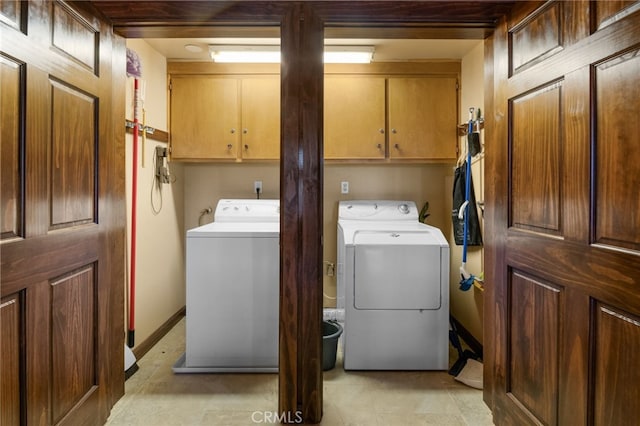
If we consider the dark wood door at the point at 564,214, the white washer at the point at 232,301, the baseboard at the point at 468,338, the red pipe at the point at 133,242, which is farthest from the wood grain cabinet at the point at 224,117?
the baseboard at the point at 468,338

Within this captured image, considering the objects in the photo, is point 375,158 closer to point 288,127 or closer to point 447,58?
point 447,58

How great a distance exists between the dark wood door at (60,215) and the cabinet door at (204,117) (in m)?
1.24

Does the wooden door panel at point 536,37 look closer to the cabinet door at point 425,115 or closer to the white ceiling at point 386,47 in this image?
the white ceiling at point 386,47

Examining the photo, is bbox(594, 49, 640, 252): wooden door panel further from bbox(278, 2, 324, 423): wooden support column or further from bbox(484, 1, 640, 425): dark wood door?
bbox(278, 2, 324, 423): wooden support column

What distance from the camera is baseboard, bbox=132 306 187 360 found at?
259 cm

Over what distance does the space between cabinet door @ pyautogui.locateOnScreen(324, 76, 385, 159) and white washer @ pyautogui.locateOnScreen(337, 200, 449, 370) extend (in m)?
0.97

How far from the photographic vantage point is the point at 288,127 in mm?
1756

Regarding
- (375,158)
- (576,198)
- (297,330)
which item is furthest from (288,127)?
(375,158)

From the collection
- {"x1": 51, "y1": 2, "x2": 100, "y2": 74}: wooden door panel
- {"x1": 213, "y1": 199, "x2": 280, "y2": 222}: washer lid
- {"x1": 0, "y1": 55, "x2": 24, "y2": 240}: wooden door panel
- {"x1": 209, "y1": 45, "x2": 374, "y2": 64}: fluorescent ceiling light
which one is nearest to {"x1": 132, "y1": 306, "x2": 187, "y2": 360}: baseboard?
{"x1": 213, "y1": 199, "x2": 280, "y2": 222}: washer lid

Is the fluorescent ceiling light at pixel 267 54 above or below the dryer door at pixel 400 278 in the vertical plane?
above

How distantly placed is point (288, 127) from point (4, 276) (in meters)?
1.19

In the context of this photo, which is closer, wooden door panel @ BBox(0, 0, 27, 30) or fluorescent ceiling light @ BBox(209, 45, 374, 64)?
wooden door panel @ BBox(0, 0, 27, 30)

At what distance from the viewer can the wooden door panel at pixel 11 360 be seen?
1.17 metres

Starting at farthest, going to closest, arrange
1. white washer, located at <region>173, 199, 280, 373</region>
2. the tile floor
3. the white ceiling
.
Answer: the white ceiling, white washer, located at <region>173, 199, 280, 373</region>, the tile floor
